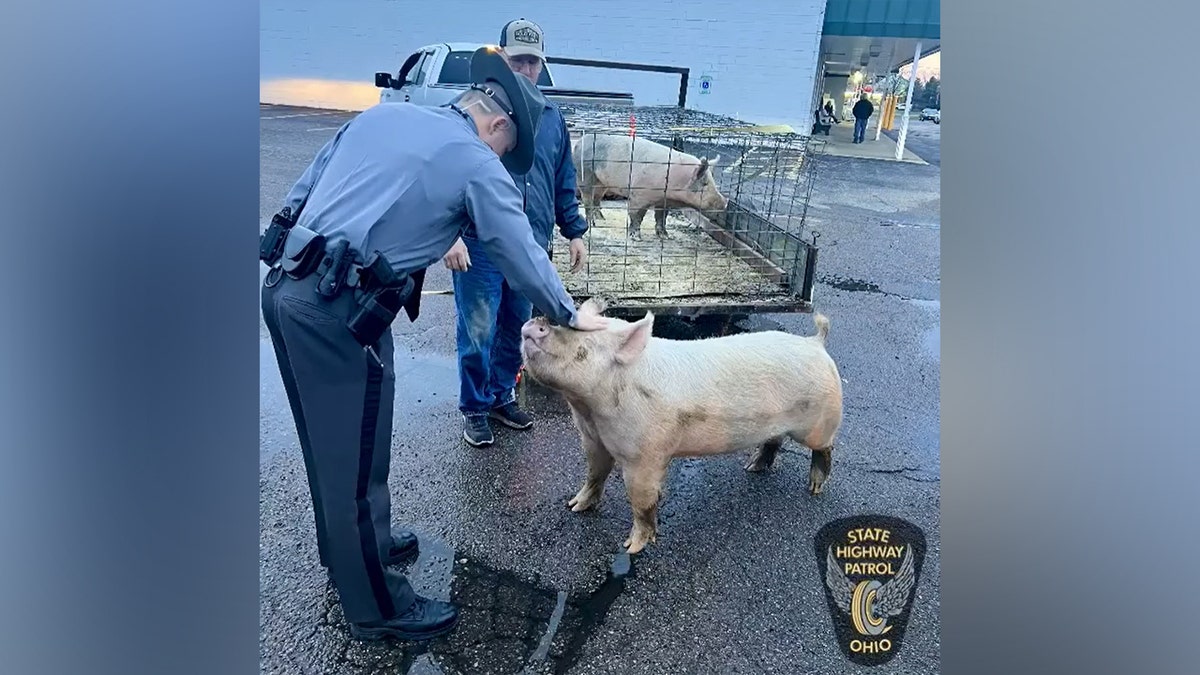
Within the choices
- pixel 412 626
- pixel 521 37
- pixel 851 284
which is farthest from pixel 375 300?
pixel 851 284

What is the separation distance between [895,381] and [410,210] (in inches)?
101

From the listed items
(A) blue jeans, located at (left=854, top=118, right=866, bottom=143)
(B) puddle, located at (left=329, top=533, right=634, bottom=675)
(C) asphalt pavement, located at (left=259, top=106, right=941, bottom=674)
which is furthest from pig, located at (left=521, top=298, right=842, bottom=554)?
(A) blue jeans, located at (left=854, top=118, right=866, bottom=143)

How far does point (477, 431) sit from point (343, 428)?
110 centimetres

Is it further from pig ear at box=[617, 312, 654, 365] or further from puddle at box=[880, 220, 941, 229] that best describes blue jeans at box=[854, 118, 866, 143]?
pig ear at box=[617, 312, 654, 365]

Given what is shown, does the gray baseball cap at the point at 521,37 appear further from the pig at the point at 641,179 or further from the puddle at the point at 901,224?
the puddle at the point at 901,224

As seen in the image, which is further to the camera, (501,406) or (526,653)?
(501,406)

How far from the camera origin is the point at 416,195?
Result: 1.42m

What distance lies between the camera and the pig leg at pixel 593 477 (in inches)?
84.5

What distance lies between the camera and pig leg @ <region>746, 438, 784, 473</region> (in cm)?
249

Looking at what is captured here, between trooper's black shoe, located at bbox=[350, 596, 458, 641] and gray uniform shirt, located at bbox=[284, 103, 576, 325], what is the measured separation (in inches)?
35.6
